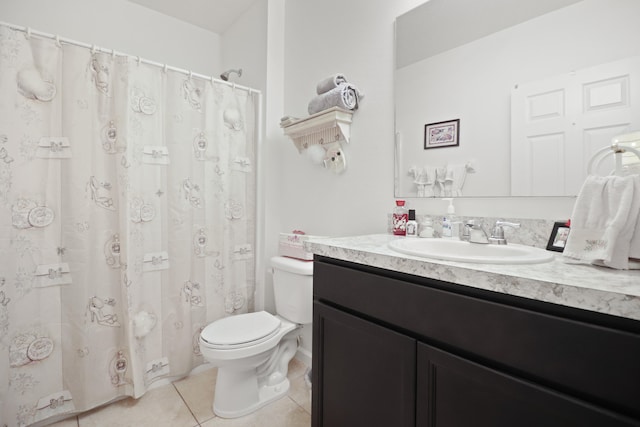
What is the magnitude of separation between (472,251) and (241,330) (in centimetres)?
119

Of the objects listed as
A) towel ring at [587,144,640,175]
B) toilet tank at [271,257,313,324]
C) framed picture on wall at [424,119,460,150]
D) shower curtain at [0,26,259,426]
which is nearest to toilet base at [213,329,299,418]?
toilet tank at [271,257,313,324]

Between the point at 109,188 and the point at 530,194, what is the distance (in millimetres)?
1945

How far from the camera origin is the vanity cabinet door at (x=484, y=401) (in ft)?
1.87

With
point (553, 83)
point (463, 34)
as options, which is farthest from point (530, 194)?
point (463, 34)

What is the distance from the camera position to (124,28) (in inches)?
90.0

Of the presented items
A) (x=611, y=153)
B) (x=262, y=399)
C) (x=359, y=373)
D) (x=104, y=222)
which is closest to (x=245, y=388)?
(x=262, y=399)

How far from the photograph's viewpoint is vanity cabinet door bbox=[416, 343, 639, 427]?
569mm

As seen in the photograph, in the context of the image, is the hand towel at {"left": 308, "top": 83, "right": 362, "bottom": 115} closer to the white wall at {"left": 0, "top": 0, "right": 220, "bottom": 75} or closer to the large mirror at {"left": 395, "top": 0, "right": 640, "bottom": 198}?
the large mirror at {"left": 395, "top": 0, "right": 640, "bottom": 198}

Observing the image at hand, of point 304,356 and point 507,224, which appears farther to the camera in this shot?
point 304,356

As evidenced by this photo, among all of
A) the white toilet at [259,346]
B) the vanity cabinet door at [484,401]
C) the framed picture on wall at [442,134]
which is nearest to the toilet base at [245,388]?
the white toilet at [259,346]

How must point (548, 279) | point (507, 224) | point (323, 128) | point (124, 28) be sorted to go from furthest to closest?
1. point (124, 28)
2. point (323, 128)
3. point (507, 224)
4. point (548, 279)

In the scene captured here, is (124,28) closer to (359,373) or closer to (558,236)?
(359,373)

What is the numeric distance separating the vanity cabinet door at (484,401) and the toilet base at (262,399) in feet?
3.43

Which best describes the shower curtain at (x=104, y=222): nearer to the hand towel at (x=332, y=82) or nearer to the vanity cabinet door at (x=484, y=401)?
the hand towel at (x=332, y=82)
